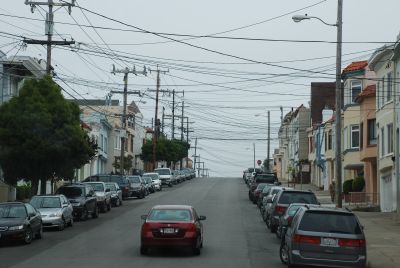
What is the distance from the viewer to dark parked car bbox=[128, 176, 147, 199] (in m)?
53.3

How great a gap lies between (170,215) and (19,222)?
5.52m

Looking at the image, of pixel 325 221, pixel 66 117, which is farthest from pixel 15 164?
pixel 325 221

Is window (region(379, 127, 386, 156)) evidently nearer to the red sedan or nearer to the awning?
the awning

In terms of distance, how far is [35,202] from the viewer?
29.6m

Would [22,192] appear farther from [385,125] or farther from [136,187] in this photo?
[385,125]

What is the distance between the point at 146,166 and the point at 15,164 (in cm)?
7583

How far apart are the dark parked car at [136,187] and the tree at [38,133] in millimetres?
17525

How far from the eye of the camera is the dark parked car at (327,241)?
16.1 m

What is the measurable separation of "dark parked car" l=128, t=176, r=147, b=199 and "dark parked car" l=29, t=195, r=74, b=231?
22668 mm

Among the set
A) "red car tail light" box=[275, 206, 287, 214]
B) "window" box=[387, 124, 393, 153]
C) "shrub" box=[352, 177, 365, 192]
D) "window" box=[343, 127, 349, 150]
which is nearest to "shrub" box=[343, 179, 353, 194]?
"shrub" box=[352, 177, 365, 192]

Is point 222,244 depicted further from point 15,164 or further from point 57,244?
point 15,164

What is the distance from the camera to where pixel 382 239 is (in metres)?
24.8

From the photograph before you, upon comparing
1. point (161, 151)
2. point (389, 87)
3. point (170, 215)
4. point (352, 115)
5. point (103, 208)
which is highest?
point (389, 87)

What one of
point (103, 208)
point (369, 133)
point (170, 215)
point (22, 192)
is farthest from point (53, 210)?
point (369, 133)
